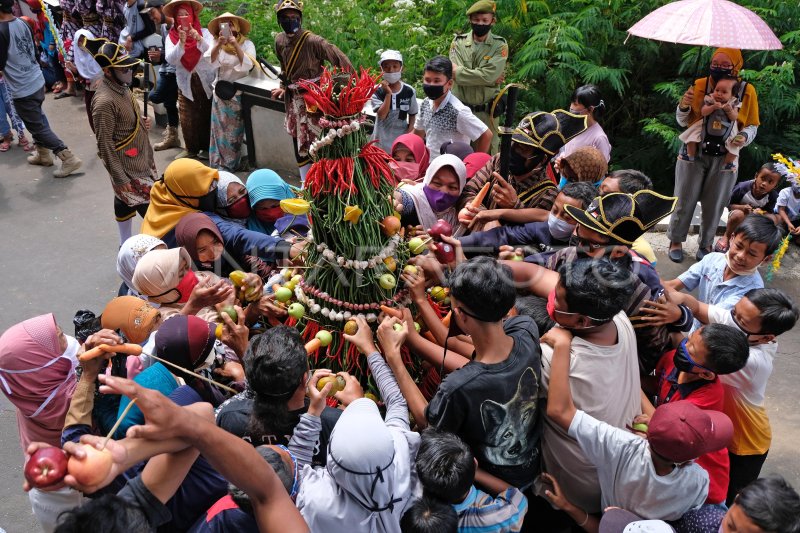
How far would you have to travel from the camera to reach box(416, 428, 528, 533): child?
248 centimetres

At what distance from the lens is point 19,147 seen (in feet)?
30.1

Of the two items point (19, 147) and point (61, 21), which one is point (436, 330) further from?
point (61, 21)

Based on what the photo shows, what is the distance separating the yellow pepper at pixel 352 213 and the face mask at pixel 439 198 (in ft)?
4.61

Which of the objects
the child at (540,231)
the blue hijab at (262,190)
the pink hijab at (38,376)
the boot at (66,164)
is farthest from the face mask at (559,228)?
the boot at (66,164)

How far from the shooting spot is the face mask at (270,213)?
15.1 feet

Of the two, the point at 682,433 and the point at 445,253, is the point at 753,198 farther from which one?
the point at 682,433

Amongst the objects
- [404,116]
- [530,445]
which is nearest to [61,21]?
[404,116]

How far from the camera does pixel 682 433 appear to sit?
96.3 inches

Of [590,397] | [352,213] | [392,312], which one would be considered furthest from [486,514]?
[352,213]

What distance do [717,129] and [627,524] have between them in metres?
4.50

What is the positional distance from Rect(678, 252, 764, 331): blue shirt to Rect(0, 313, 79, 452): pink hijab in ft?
10.9

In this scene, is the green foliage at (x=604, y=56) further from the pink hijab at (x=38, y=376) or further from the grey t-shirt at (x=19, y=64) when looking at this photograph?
the pink hijab at (x=38, y=376)

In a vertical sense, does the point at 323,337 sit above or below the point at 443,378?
above

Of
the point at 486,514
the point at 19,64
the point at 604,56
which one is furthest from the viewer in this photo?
the point at 604,56
